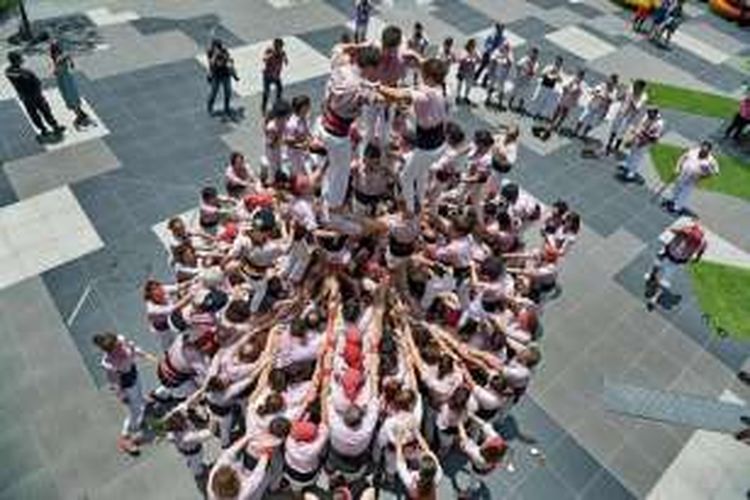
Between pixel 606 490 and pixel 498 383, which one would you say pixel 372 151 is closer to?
pixel 498 383

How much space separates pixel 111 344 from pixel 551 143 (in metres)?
12.0

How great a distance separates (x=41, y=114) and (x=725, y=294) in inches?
589

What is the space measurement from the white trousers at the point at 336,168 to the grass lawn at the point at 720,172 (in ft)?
34.3

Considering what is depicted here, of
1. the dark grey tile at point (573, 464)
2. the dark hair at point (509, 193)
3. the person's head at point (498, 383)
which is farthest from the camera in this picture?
the dark hair at point (509, 193)

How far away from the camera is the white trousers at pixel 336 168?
25.2ft

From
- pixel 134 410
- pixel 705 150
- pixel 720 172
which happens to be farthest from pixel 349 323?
pixel 720 172

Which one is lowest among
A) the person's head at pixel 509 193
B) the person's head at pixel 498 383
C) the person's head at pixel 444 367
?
the person's head at pixel 498 383

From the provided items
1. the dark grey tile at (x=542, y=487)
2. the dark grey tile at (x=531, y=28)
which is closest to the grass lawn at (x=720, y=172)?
the dark grey tile at (x=531, y=28)

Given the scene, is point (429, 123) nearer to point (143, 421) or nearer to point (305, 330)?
point (305, 330)

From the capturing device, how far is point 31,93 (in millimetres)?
13195

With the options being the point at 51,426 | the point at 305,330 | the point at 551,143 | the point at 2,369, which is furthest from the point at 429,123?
the point at 551,143

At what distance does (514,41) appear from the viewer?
20.5 m

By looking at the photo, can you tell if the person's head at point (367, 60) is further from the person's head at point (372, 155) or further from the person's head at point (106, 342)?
the person's head at point (106, 342)

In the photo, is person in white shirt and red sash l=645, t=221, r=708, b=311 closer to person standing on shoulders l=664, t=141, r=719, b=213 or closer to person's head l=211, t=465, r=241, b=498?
person standing on shoulders l=664, t=141, r=719, b=213
